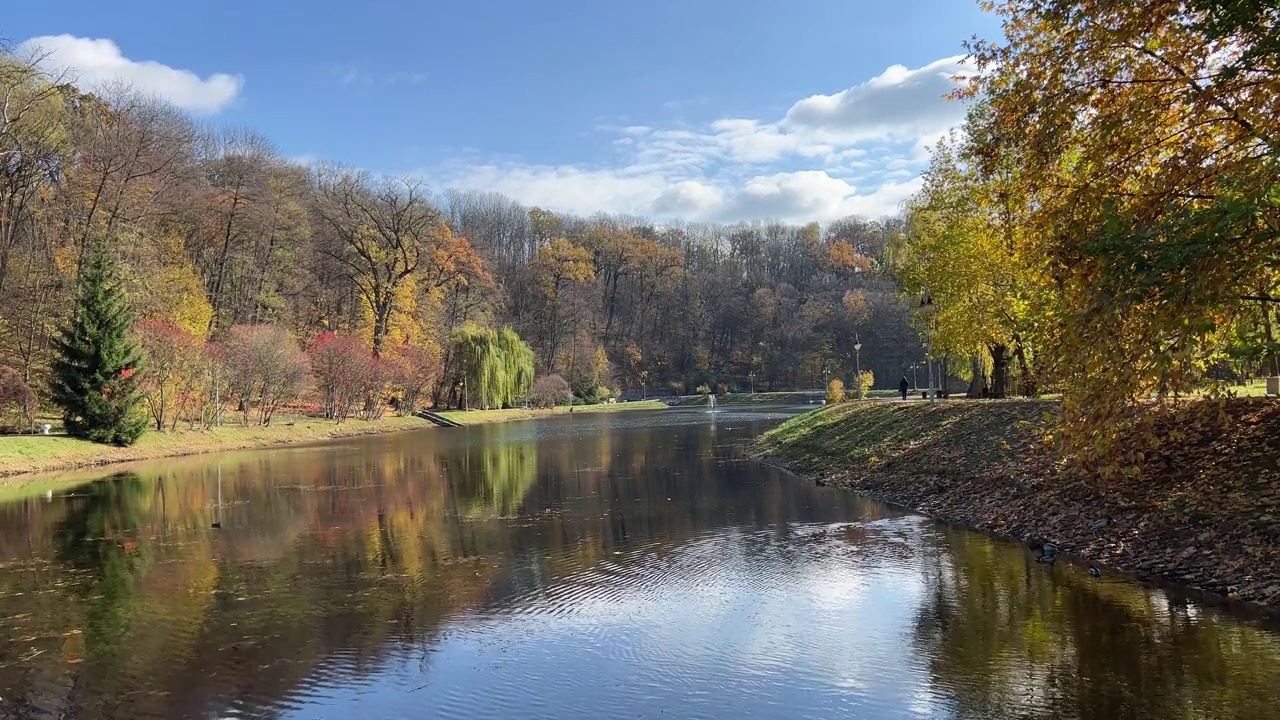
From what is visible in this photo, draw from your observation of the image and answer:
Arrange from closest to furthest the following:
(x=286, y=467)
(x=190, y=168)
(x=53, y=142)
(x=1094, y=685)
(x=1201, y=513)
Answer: (x=1094, y=685)
(x=1201, y=513)
(x=286, y=467)
(x=53, y=142)
(x=190, y=168)

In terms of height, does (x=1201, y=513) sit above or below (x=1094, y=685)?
above

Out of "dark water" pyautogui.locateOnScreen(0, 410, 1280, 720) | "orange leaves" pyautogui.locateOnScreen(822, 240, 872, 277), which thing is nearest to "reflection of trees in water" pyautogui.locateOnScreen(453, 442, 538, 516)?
"dark water" pyautogui.locateOnScreen(0, 410, 1280, 720)

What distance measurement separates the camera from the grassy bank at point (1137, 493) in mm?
8773

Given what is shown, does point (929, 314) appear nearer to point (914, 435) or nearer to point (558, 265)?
point (914, 435)

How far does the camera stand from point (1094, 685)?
6.03 metres

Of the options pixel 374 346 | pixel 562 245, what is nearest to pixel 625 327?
pixel 562 245

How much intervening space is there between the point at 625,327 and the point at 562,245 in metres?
19.1

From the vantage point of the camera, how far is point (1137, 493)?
10867 millimetres

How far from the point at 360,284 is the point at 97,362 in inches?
1185

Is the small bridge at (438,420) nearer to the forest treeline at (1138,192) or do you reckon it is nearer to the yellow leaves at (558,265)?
the yellow leaves at (558,265)

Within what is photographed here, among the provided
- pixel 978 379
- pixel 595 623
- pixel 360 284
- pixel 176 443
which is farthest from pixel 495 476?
pixel 360 284

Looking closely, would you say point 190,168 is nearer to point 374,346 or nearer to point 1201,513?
point 374,346

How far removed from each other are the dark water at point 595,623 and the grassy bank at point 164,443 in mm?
14829

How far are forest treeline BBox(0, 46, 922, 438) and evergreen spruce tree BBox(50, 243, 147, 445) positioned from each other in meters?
1.64
